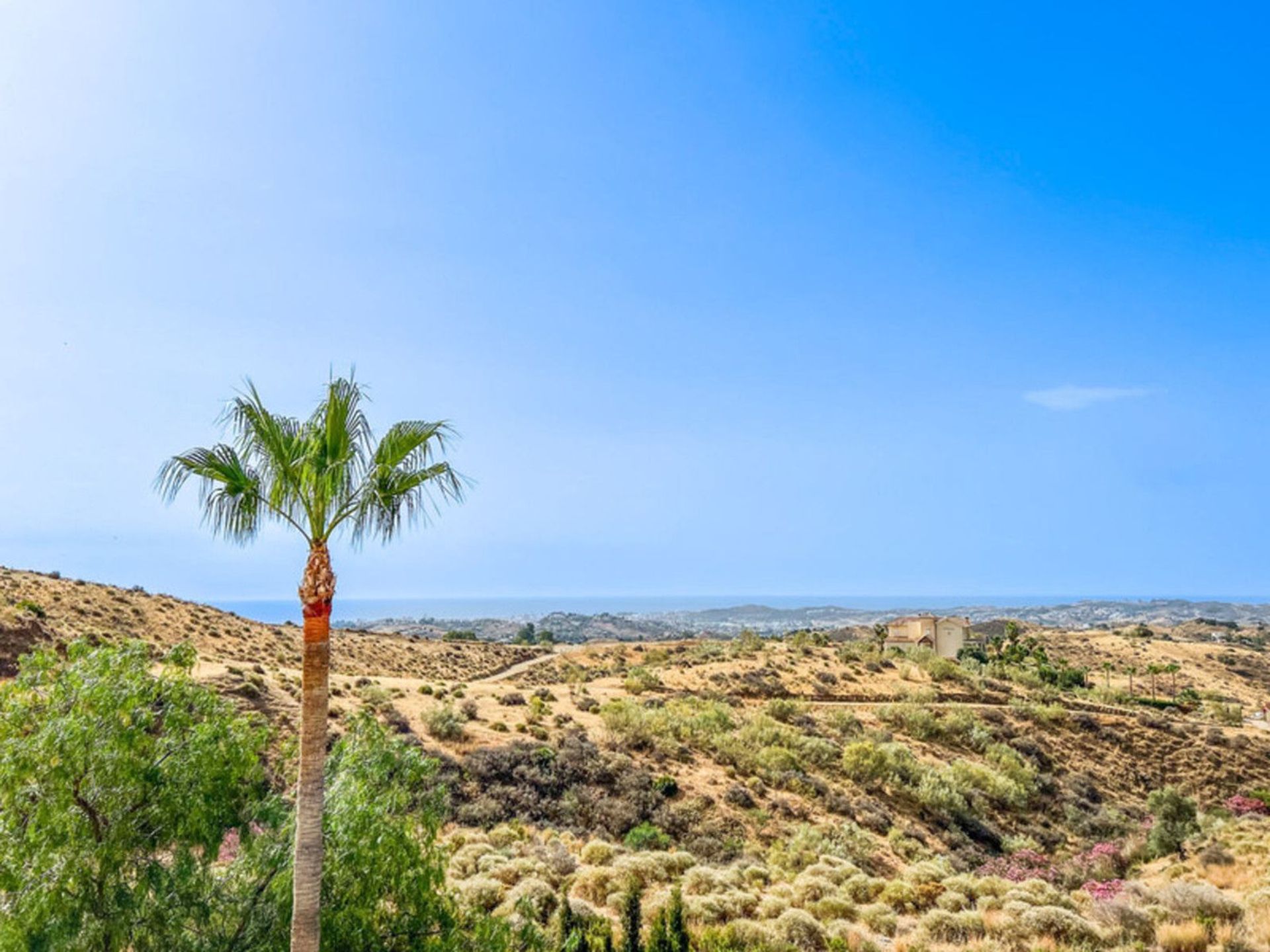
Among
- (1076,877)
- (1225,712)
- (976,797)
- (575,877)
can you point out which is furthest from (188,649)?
(1225,712)

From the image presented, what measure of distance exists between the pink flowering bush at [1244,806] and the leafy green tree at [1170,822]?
2.65 meters

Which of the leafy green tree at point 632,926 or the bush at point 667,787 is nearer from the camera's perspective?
the leafy green tree at point 632,926

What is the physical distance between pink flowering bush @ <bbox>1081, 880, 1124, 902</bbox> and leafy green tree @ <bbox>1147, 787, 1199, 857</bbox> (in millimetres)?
4879

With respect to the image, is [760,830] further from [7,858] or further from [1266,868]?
[7,858]

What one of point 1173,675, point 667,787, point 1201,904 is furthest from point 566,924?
point 1173,675

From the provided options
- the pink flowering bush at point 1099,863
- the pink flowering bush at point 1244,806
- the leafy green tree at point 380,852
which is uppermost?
the leafy green tree at point 380,852

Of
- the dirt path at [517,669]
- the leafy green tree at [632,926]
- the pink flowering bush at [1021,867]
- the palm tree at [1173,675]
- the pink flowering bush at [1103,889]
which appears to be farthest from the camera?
the palm tree at [1173,675]

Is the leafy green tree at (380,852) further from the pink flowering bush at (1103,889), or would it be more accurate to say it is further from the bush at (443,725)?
the bush at (443,725)

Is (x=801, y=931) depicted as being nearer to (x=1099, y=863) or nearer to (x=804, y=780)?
(x=804, y=780)

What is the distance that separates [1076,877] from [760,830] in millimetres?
9023

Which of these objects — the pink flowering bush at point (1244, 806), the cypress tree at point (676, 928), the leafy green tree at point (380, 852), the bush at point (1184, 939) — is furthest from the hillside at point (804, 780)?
the leafy green tree at point (380, 852)

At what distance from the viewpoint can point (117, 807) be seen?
796 cm

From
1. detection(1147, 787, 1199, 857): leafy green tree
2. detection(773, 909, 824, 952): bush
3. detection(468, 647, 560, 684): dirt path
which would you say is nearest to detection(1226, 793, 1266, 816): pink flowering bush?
detection(1147, 787, 1199, 857): leafy green tree

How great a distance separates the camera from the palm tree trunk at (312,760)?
696 cm
